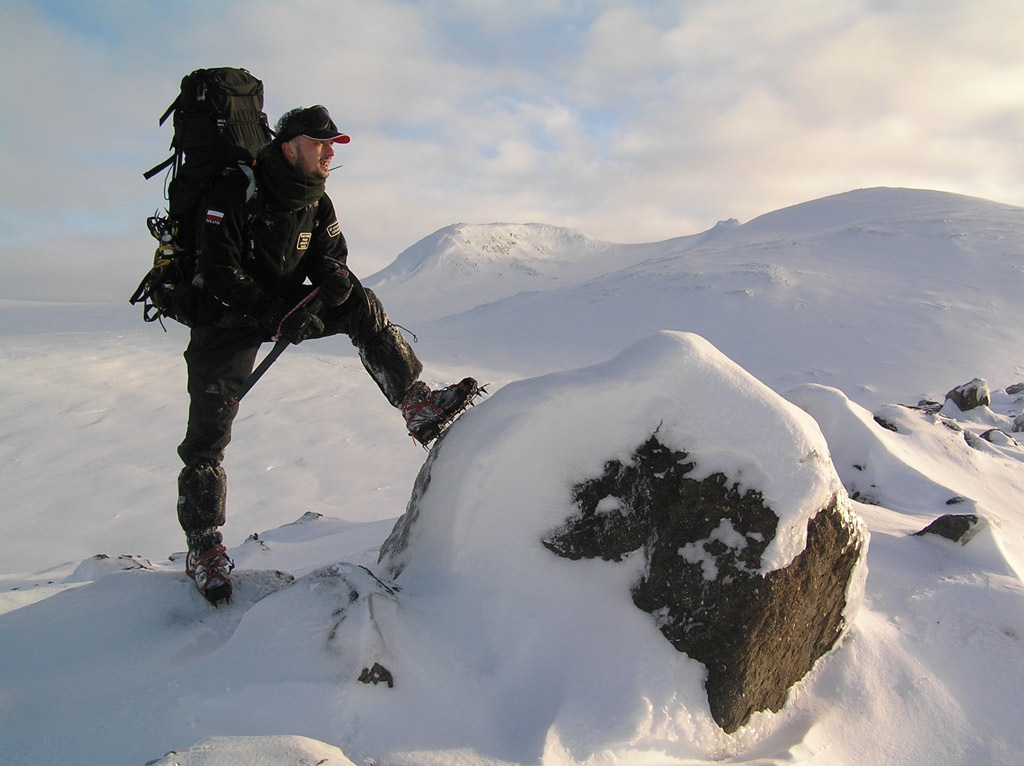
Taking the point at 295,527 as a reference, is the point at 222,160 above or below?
above

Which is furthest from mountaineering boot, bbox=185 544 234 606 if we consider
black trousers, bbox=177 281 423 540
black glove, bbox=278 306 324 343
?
black glove, bbox=278 306 324 343

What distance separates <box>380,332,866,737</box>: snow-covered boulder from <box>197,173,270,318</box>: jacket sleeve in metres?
1.20

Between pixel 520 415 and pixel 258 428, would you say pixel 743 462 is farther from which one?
pixel 258 428

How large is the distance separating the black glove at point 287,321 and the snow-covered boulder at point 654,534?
3.34 ft

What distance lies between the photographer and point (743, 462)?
240cm

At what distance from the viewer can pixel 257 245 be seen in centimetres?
317

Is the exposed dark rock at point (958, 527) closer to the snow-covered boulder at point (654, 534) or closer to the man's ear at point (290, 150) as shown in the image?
the snow-covered boulder at point (654, 534)

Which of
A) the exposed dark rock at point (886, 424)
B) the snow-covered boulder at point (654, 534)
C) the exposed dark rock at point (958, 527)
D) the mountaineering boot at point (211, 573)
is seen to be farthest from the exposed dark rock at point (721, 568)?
the exposed dark rock at point (886, 424)

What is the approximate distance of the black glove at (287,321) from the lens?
3062 millimetres

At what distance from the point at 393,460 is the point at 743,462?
5471 mm

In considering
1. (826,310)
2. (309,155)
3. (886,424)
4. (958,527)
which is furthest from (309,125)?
(826,310)

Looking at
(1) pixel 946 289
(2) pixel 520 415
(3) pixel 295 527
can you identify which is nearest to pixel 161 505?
(3) pixel 295 527

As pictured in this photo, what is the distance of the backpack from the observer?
10.0 ft

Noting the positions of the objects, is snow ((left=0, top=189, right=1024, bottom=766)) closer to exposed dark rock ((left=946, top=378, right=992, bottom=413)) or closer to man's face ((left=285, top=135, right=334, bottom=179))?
man's face ((left=285, top=135, right=334, bottom=179))
